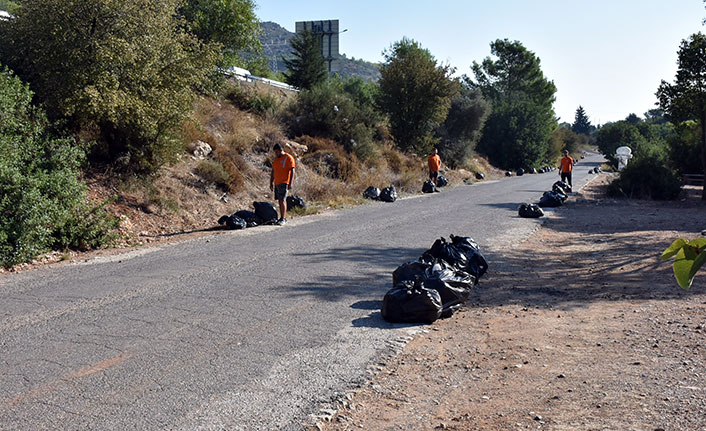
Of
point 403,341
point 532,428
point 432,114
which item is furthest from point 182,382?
point 432,114

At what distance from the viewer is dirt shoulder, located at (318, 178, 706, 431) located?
3951 mm

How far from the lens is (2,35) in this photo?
48.8 ft

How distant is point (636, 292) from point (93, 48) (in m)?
11.9

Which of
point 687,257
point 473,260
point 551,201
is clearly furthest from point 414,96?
point 687,257

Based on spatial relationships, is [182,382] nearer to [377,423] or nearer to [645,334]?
[377,423]

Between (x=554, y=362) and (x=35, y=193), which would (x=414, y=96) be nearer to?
(x=35, y=193)

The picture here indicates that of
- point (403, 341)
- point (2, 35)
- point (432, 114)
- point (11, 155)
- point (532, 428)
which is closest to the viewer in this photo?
point (532, 428)

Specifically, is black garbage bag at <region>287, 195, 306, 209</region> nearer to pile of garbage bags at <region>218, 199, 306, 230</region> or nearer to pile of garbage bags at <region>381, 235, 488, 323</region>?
pile of garbage bags at <region>218, 199, 306, 230</region>

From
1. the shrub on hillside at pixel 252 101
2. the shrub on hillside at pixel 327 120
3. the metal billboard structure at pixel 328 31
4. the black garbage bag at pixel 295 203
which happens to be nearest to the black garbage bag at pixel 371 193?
the shrub on hillside at pixel 327 120

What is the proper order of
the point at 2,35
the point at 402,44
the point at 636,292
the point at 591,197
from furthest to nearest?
the point at 402,44
the point at 591,197
the point at 2,35
the point at 636,292

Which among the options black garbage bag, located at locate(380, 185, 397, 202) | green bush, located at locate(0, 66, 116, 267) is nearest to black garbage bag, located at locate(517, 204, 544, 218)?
black garbage bag, located at locate(380, 185, 397, 202)

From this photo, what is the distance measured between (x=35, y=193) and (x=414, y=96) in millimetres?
26092

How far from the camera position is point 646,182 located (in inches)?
904

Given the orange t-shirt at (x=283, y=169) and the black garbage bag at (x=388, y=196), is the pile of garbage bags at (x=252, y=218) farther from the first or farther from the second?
the black garbage bag at (x=388, y=196)
